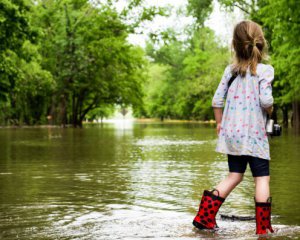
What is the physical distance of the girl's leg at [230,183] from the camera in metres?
5.90

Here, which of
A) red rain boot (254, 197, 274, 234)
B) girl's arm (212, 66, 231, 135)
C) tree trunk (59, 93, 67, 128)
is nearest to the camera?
red rain boot (254, 197, 274, 234)

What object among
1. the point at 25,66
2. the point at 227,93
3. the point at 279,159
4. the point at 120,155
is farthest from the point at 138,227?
the point at 25,66

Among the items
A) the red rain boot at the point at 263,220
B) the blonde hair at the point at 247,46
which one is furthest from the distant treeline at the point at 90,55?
the red rain boot at the point at 263,220

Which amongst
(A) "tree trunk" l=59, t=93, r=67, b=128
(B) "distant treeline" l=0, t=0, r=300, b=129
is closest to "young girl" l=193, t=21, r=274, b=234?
(B) "distant treeline" l=0, t=0, r=300, b=129

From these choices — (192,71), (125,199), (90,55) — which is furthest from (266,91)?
(192,71)

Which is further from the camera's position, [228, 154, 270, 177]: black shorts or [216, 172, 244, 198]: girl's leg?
[216, 172, 244, 198]: girl's leg

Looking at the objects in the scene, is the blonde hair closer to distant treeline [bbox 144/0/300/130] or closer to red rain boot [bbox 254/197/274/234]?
red rain boot [bbox 254/197/274/234]

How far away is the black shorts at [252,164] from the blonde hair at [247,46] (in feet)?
2.42

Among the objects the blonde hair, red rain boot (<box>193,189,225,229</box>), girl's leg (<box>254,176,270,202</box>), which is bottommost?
red rain boot (<box>193,189,225,229</box>)

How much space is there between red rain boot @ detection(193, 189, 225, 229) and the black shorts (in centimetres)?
30

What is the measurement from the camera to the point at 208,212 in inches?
231

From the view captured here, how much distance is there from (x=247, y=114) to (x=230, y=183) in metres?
0.64

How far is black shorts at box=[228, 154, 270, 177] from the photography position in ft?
18.8

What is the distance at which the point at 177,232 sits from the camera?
5.73 m
